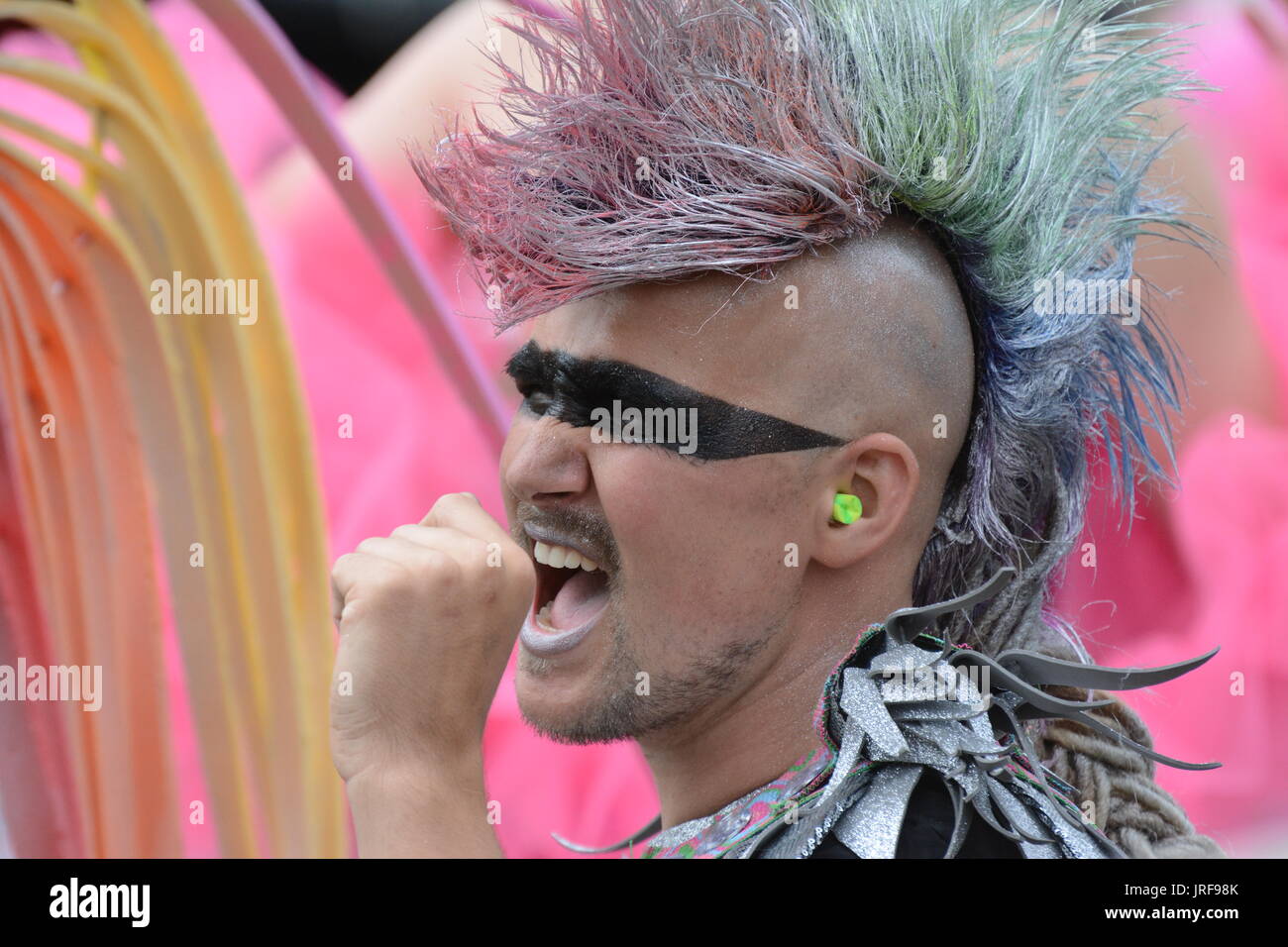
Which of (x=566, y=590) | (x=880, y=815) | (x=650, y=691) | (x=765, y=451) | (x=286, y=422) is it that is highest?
(x=286, y=422)

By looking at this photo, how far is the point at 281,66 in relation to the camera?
2.37 meters

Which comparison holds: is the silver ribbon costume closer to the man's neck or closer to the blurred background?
the man's neck

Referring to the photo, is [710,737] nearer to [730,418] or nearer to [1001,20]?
[730,418]

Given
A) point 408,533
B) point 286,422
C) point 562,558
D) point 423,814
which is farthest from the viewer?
point 286,422

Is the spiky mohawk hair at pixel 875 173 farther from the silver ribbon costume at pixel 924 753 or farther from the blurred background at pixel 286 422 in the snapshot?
the blurred background at pixel 286 422

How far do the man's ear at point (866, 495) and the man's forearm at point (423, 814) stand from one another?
47 centimetres

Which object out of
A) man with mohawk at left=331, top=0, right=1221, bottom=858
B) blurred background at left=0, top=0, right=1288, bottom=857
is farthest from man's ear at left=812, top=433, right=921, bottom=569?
blurred background at left=0, top=0, right=1288, bottom=857

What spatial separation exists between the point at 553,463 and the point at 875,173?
49 centimetres

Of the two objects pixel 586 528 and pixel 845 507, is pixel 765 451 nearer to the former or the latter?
pixel 845 507

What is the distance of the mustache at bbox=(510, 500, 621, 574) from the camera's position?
1.32 m

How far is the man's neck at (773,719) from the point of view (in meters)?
1.35

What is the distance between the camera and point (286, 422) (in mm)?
2326

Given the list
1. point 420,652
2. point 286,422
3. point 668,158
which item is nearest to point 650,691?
point 420,652
